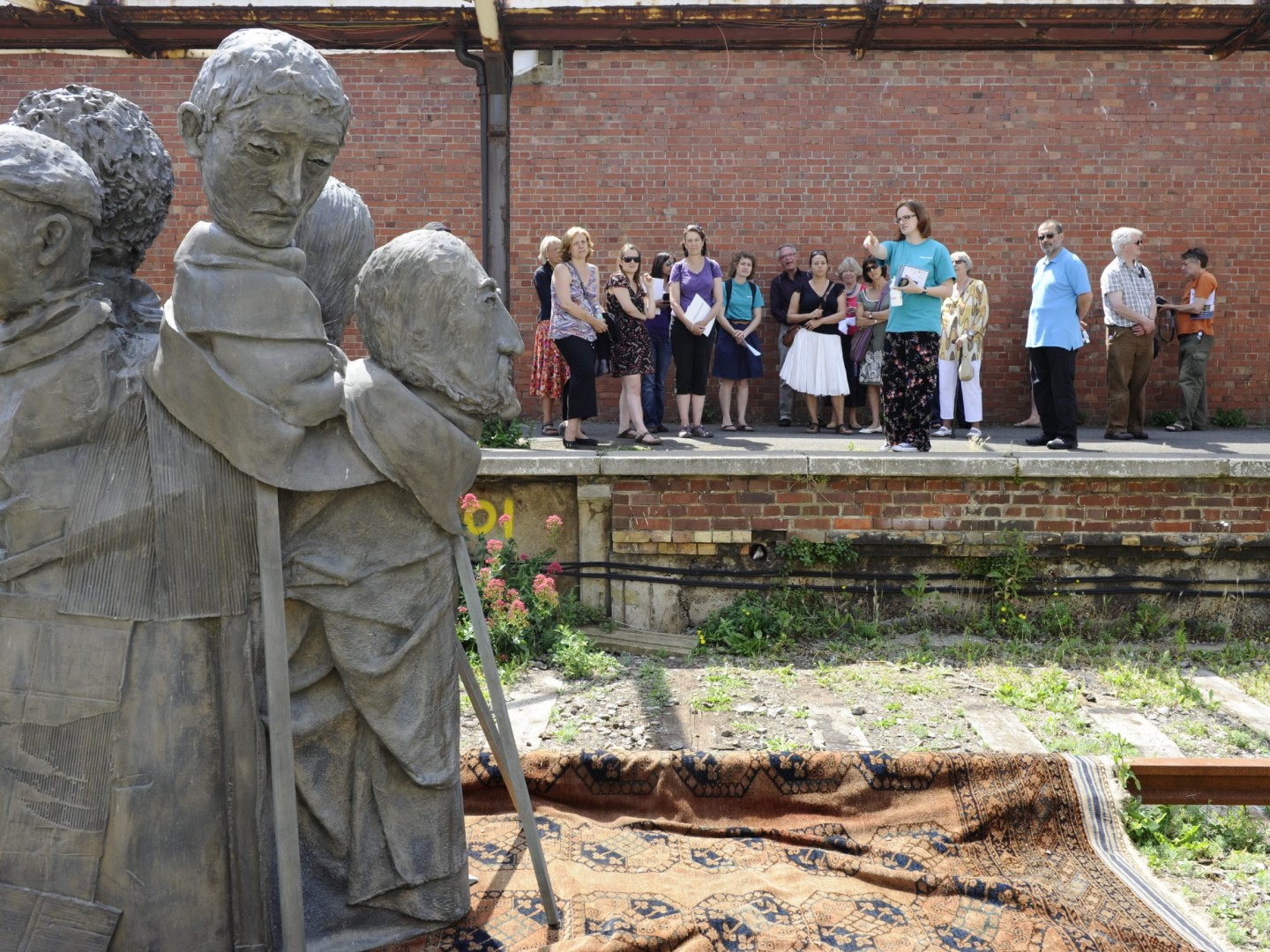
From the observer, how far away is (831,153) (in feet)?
38.9

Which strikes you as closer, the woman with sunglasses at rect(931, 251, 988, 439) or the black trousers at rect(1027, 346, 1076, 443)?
the black trousers at rect(1027, 346, 1076, 443)

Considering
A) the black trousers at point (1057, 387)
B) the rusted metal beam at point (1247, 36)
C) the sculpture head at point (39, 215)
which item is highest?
the rusted metal beam at point (1247, 36)

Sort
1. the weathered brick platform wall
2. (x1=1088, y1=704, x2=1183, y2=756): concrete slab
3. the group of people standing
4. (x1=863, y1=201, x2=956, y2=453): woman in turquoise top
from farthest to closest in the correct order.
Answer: the group of people standing < (x1=863, y1=201, x2=956, y2=453): woman in turquoise top < the weathered brick platform wall < (x1=1088, y1=704, x2=1183, y2=756): concrete slab

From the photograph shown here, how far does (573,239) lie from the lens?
8.21 m

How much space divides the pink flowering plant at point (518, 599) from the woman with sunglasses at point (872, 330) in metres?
4.54

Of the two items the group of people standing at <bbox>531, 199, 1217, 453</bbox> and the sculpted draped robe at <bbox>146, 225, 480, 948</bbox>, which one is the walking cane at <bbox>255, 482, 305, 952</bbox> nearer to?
the sculpted draped robe at <bbox>146, 225, 480, 948</bbox>

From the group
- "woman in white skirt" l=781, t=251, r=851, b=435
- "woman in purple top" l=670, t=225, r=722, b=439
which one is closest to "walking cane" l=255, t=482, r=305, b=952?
"woman in purple top" l=670, t=225, r=722, b=439

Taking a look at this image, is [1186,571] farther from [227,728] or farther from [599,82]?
[599,82]

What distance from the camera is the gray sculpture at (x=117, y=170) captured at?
256 cm

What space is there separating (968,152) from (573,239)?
5.78 metres

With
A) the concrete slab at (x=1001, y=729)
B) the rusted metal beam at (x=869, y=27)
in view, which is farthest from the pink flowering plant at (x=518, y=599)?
the rusted metal beam at (x=869, y=27)

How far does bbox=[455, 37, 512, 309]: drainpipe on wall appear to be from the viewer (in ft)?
37.0

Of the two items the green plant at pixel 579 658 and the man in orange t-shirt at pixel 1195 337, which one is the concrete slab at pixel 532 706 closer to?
the green plant at pixel 579 658

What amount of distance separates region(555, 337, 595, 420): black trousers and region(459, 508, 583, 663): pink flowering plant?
151 centimetres
